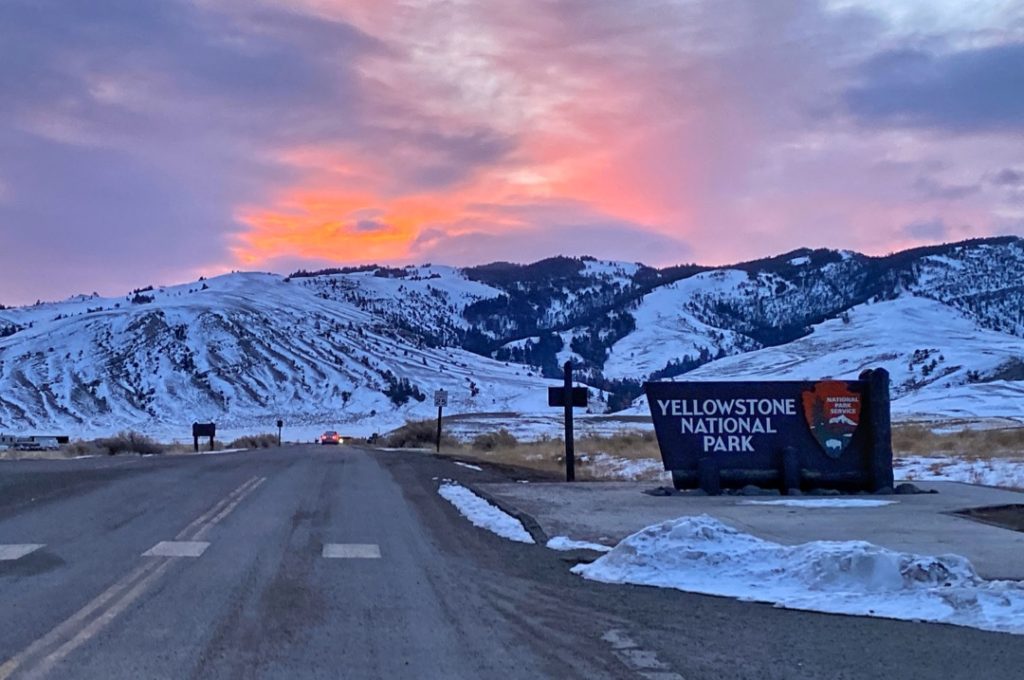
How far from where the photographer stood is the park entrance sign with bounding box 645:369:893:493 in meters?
20.5

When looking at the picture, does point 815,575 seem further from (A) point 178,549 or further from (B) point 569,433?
(B) point 569,433

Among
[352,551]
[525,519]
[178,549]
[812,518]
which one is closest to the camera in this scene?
[178,549]

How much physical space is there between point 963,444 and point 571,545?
2945 centimetres

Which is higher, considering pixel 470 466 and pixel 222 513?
pixel 222 513

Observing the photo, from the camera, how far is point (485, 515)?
16.8 m

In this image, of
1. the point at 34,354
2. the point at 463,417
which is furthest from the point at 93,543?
the point at 34,354

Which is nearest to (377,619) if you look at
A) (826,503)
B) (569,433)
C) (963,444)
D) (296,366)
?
(826,503)

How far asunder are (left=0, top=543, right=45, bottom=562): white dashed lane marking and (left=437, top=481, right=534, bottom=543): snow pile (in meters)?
5.90

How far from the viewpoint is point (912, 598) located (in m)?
9.29

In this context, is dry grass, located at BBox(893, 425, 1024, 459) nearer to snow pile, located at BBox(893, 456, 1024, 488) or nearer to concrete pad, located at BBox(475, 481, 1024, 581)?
snow pile, located at BBox(893, 456, 1024, 488)

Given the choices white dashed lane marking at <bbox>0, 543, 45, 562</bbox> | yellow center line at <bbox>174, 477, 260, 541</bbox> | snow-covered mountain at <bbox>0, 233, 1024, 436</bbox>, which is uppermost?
snow-covered mountain at <bbox>0, 233, 1024, 436</bbox>

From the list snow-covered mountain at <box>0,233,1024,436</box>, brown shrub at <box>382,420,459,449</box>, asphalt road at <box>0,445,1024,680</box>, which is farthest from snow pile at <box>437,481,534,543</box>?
snow-covered mountain at <box>0,233,1024,436</box>

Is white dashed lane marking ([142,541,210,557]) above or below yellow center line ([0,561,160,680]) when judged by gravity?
below

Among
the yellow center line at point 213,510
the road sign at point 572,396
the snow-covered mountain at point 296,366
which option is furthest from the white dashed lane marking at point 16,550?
the snow-covered mountain at point 296,366
